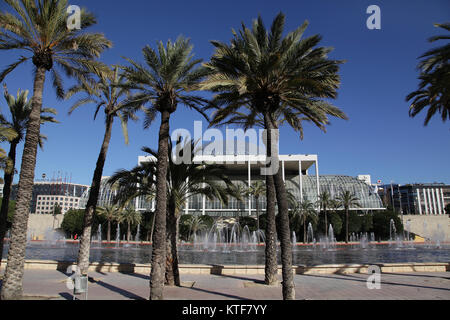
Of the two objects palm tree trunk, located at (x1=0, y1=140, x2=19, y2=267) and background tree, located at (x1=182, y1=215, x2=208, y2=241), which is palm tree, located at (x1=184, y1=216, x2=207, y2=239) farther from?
palm tree trunk, located at (x1=0, y1=140, x2=19, y2=267)

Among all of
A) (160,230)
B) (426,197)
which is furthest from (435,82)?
(426,197)

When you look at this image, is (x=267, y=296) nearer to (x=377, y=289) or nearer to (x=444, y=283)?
(x=377, y=289)

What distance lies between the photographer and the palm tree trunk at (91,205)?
13414 mm

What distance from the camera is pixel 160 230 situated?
408 inches

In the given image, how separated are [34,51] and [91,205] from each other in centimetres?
635

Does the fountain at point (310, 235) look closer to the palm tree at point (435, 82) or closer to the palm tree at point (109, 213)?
the palm tree at point (109, 213)

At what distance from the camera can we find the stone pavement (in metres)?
10.5

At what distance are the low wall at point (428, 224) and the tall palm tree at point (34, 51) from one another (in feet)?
227

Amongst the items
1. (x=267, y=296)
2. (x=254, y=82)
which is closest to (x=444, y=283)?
(x=267, y=296)

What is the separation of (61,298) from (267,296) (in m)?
6.50

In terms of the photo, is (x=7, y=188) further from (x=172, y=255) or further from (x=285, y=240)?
(x=285, y=240)
